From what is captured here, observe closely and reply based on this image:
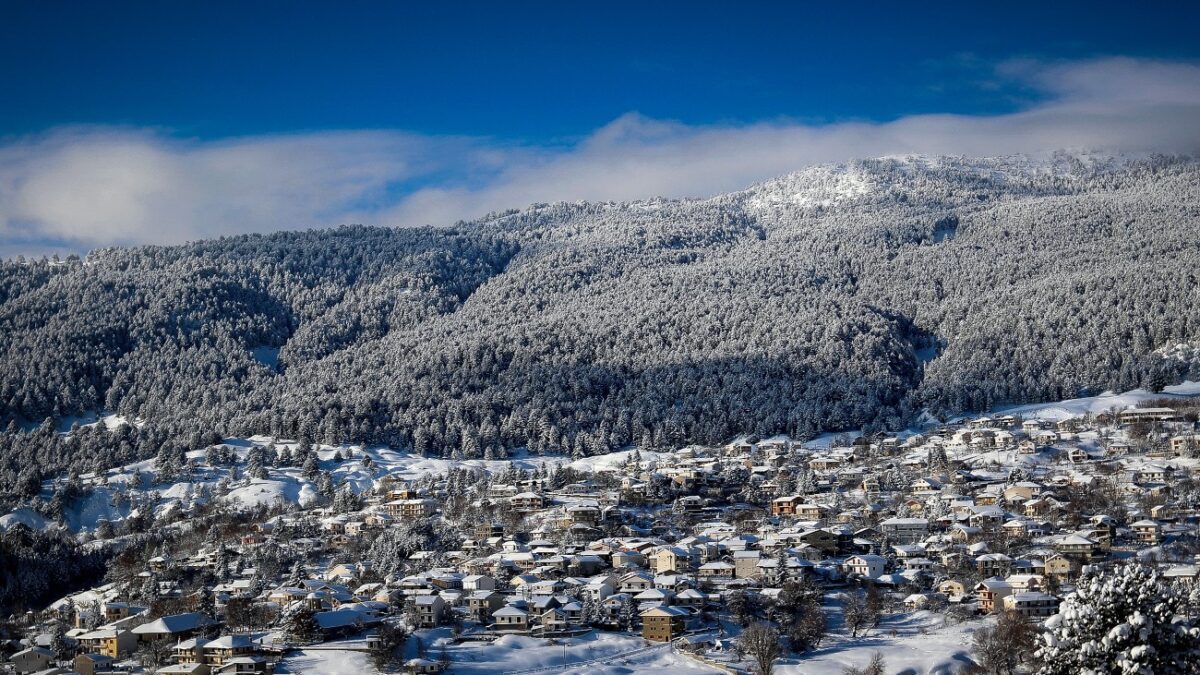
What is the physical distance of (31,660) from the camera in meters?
49.8

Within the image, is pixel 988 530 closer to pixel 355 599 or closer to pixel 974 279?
pixel 355 599

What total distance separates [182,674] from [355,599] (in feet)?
39.6

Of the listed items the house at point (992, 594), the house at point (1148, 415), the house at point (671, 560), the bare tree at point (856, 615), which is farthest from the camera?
the house at point (1148, 415)

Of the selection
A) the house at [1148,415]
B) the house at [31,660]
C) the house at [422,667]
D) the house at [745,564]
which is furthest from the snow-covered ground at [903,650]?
the house at [1148,415]

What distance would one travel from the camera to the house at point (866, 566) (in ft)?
204

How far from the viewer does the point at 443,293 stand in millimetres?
171875

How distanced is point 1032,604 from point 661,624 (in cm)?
1408

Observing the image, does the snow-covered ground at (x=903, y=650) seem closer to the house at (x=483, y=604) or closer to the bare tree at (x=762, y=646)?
the bare tree at (x=762, y=646)

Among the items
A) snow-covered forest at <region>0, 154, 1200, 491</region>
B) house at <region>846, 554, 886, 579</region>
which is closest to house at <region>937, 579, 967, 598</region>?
house at <region>846, 554, 886, 579</region>

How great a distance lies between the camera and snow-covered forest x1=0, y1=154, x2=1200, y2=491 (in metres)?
109

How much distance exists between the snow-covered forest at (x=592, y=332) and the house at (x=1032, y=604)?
51402 millimetres

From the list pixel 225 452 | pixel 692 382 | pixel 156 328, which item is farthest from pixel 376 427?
pixel 156 328

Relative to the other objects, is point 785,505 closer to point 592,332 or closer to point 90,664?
point 90,664

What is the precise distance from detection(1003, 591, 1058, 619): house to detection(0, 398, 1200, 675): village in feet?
0.46
